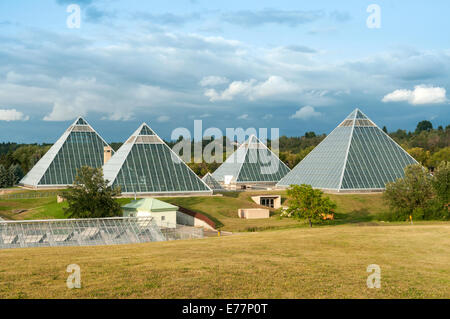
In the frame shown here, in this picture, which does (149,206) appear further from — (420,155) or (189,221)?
(420,155)

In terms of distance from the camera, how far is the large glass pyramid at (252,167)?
93.4m

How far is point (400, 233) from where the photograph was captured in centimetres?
3284

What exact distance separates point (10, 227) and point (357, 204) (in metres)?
46.0

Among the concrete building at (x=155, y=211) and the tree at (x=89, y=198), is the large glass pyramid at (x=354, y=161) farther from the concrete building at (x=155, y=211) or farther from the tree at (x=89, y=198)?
the tree at (x=89, y=198)

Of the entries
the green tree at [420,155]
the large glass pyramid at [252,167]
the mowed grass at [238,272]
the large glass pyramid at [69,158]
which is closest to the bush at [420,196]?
the mowed grass at [238,272]

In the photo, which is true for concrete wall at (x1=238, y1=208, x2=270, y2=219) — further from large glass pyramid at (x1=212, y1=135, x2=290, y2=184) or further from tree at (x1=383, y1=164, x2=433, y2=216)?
large glass pyramid at (x1=212, y1=135, x2=290, y2=184)

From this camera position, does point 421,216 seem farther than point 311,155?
No

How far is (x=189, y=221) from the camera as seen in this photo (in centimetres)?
5447

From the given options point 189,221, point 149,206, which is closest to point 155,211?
point 149,206

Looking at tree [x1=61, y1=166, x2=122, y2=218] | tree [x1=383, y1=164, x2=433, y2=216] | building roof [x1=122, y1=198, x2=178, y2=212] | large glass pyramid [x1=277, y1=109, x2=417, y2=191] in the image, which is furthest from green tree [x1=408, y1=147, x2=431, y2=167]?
tree [x1=61, y1=166, x2=122, y2=218]
